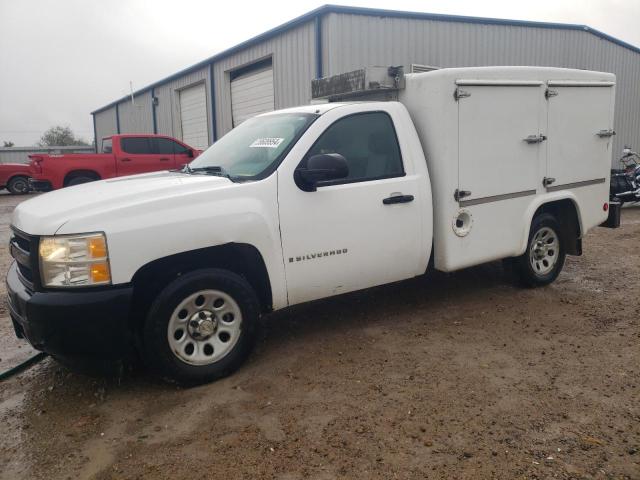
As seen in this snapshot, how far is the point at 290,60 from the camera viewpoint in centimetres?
1262

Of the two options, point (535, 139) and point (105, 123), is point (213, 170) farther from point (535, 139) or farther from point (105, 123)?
point (105, 123)

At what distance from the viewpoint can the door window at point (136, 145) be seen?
1386 cm

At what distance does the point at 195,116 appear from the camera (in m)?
19.0

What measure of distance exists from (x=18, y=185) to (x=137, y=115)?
707 cm

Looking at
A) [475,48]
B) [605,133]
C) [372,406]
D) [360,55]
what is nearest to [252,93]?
[360,55]

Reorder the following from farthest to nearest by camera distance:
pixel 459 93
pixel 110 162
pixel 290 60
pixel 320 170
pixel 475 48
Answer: pixel 110 162
pixel 475 48
pixel 290 60
pixel 459 93
pixel 320 170

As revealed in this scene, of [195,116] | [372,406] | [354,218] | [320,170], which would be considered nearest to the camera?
[372,406]

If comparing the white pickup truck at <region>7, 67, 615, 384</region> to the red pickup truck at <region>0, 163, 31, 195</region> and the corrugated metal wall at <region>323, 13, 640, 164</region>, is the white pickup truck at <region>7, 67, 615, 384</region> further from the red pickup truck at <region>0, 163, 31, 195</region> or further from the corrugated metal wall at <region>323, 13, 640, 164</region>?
the red pickup truck at <region>0, 163, 31, 195</region>

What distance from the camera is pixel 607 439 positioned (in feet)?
9.77

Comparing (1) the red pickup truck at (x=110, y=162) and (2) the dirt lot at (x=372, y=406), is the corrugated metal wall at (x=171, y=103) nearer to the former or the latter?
(1) the red pickup truck at (x=110, y=162)

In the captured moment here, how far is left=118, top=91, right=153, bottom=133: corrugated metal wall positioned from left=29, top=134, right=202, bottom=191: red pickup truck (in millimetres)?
9966

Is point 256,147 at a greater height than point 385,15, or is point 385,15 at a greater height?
point 385,15

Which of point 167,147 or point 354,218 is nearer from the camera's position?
point 354,218

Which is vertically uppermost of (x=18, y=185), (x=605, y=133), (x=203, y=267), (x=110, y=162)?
(x=605, y=133)
